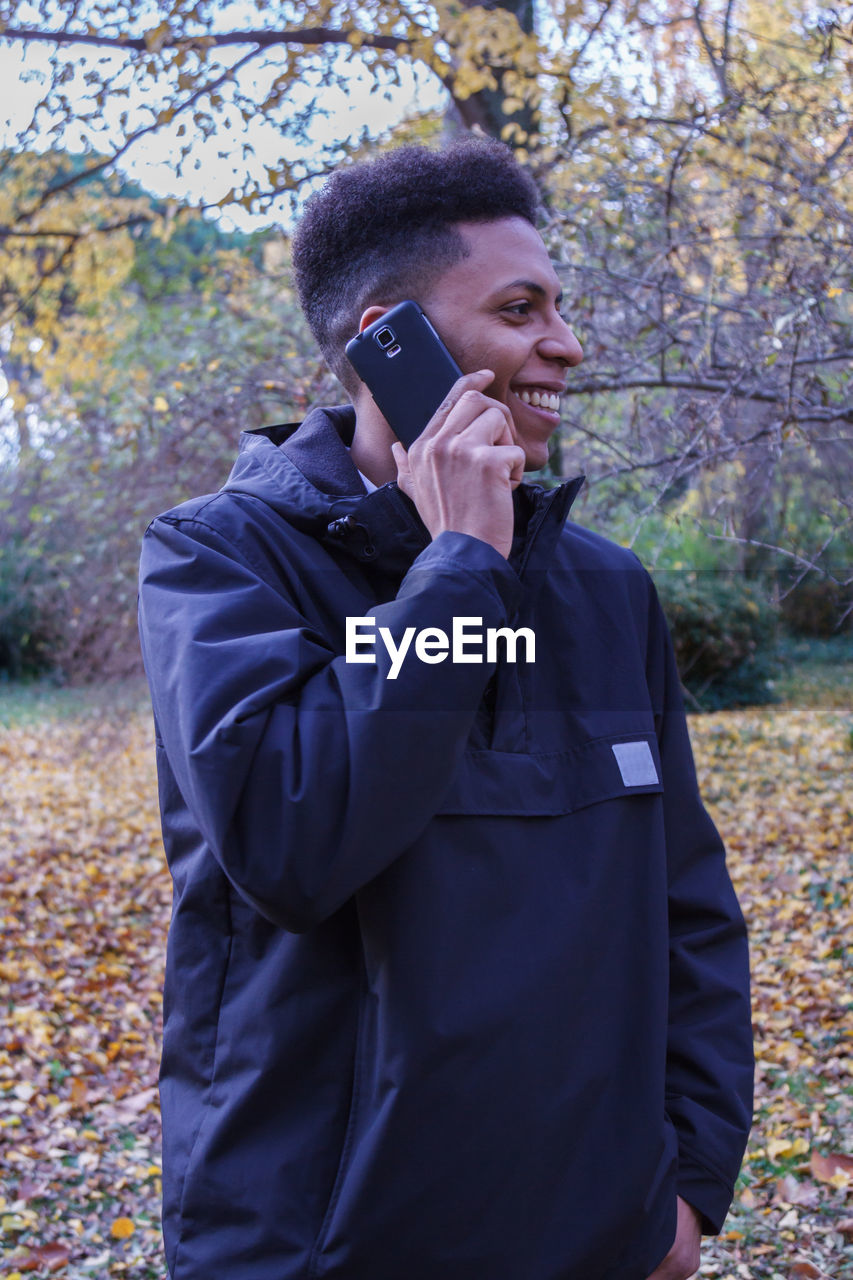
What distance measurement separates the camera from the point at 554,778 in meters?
1.56

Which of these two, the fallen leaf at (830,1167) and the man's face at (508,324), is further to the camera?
the fallen leaf at (830,1167)

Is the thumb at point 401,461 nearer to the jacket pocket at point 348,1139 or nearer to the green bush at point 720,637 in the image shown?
the jacket pocket at point 348,1139

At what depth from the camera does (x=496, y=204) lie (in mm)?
1798

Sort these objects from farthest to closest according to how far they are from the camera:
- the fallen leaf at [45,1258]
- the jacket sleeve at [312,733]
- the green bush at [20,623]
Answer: the green bush at [20,623] → the fallen leaf at [45,1258] → the jacket sleeve at [312,733]

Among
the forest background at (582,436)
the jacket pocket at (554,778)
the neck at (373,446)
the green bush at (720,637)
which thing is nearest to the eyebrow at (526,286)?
the neck at (373,446)

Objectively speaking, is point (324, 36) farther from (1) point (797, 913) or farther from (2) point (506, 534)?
(2) point (506, 534)

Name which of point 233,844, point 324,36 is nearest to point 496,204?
point 233,844

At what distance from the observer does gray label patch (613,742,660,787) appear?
1650 millimetres

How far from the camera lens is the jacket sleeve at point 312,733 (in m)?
1.28

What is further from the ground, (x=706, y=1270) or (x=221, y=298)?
(x=221, y=298)

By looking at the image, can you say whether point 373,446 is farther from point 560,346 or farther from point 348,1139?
point 348,1139

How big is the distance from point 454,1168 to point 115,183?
854 cm

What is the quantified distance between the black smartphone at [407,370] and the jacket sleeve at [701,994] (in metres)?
0.54

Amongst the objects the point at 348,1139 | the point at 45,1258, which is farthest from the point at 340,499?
the point at 45,1258
